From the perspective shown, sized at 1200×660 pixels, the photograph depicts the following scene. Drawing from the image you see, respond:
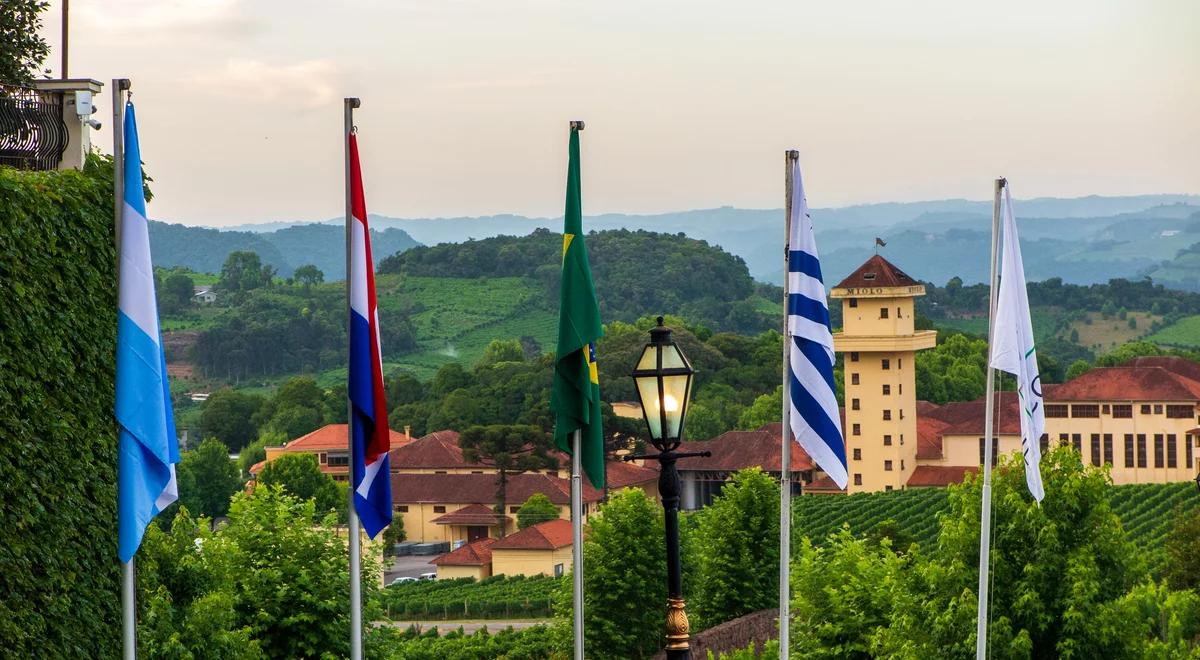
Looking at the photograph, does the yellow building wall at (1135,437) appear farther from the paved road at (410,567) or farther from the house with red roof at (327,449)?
the house with red roof at (327,449)

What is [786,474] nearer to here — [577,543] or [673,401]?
[577,543]

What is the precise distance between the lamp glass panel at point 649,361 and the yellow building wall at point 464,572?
6686 cm

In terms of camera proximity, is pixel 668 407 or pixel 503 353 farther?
pixel 503 353

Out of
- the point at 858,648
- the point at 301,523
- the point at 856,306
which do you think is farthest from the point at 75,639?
the point at 856,306

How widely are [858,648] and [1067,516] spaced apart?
509 centimetres

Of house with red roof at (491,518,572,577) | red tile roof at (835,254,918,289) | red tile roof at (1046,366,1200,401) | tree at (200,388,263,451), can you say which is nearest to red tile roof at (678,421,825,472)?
red tile roof at (835,254,918,289)

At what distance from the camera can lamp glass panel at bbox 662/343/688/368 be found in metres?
11.2

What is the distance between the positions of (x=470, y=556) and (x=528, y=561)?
3556 mm

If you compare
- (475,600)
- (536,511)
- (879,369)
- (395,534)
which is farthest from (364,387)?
(879,369)

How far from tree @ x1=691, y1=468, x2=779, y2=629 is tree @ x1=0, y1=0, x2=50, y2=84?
2385cm

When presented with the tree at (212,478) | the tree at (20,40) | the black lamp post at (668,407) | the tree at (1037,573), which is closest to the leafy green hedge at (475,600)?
the tree at (212,478)

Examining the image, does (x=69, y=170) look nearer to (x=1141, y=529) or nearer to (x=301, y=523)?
(x=301, y=523)

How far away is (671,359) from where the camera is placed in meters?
11.2

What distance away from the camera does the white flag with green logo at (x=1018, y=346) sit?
17.6m
